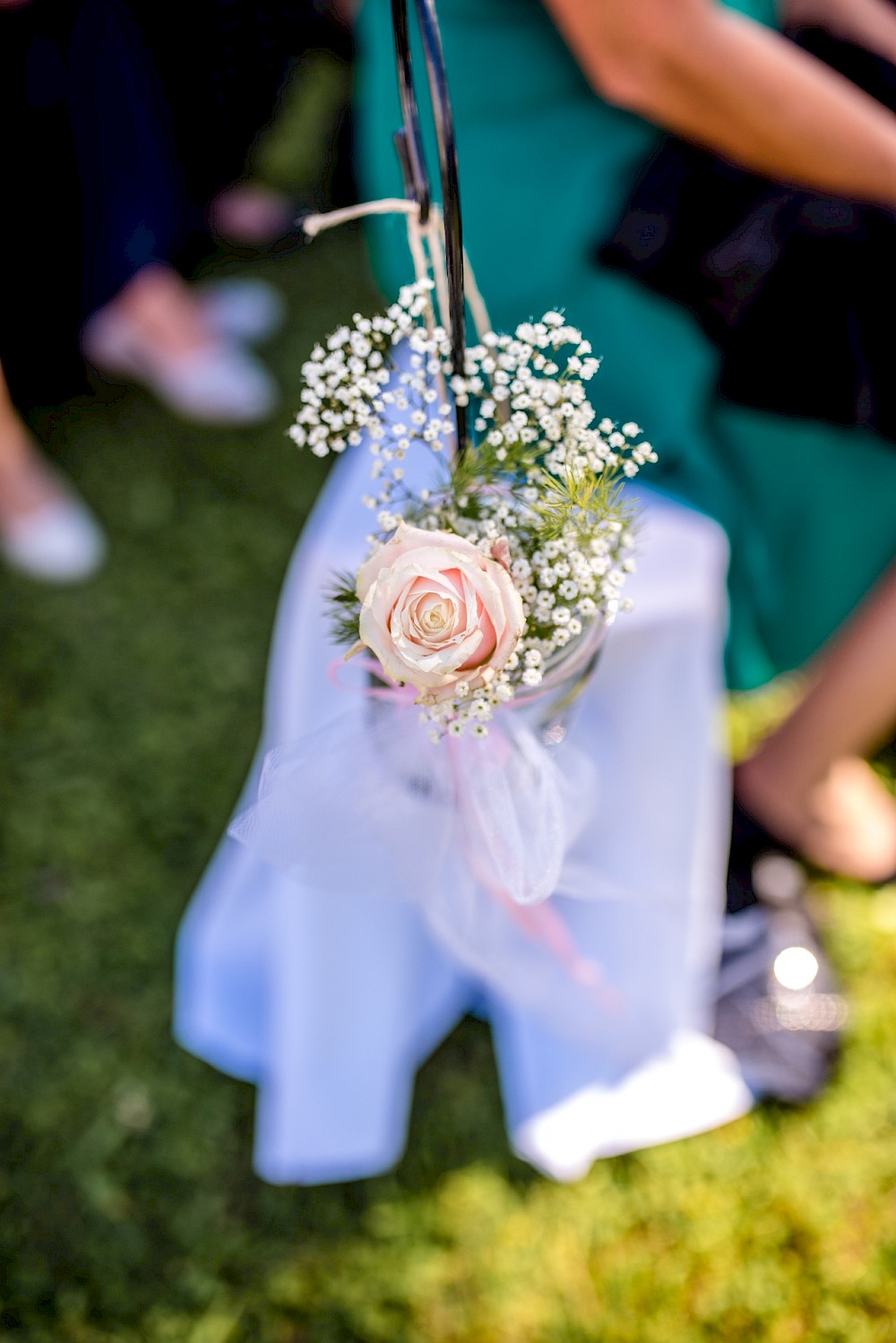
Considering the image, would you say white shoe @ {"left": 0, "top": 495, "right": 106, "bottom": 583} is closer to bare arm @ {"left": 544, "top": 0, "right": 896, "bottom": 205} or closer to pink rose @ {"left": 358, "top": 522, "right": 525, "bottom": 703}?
bare arm @ {"left": 544, "top": 0, "right": 896, "bottom": 205}

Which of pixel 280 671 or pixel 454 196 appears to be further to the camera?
pixel 280 671

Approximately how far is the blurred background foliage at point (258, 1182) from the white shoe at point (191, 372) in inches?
35.2

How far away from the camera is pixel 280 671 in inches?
49.9

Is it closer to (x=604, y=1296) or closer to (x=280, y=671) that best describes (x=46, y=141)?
(x=280, y=671)

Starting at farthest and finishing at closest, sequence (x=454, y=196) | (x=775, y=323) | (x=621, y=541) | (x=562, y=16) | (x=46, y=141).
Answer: (x=46, y=141)
(x=775, y=323)
(x=562, y=16)
(x=621, y=541)
(x=454, y=196)

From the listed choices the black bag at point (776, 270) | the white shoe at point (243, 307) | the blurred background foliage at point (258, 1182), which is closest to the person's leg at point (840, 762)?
the blurred background foliage at point (258, 1182)

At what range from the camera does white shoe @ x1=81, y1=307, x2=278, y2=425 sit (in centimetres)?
254

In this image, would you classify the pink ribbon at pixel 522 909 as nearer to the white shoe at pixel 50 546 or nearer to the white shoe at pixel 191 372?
the white shoe at pixel 50 546

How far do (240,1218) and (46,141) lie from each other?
7.25 ft

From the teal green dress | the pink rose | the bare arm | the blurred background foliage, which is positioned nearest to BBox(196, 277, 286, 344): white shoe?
the blurred background foliage

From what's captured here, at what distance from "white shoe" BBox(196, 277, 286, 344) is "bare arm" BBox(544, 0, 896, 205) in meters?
1.68

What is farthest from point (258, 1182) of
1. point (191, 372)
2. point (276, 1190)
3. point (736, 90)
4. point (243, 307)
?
point (243, 307)

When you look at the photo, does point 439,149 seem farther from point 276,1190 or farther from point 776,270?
point 276,1190

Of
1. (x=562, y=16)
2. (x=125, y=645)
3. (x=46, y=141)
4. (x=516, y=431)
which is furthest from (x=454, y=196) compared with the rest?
(x=46, y=141)
